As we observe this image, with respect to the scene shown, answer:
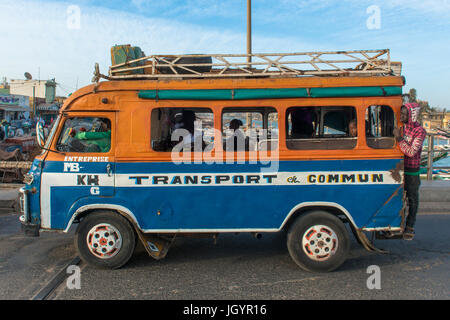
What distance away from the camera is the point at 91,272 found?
498cm

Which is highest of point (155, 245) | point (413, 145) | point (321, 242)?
point (413, 145)

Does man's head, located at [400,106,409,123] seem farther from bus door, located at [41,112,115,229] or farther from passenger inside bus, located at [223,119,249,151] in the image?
bus door, located at [41,112,115,229]

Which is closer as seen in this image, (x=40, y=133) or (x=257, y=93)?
(x=40, y=133)

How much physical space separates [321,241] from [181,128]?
8.15ft

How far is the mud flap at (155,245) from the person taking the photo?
5062 mm

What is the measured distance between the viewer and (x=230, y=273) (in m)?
4.99

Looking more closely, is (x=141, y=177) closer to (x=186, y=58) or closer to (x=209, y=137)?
(x=209, y=137)

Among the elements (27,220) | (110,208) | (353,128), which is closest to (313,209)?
(353,128)

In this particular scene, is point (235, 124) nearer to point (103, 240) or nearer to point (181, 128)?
point (181, 128)

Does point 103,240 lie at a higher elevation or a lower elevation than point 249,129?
lower

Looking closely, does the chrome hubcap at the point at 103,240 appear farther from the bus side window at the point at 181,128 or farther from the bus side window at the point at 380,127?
the bus side window at the point at 380,127

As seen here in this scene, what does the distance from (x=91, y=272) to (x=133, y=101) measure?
234 cm

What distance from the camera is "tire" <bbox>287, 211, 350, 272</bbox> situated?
4.93m

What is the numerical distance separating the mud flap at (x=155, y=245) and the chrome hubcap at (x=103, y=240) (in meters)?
0.33
